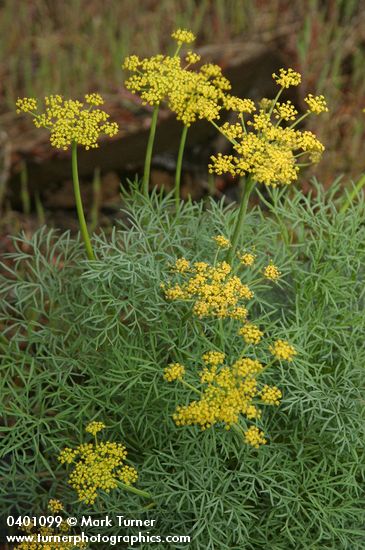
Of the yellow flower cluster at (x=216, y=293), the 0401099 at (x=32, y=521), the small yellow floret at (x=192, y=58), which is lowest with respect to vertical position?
the 0401099 at (x=32, y=521)

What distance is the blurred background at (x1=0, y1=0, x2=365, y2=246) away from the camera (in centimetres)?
544

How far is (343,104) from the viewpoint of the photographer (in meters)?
6.00

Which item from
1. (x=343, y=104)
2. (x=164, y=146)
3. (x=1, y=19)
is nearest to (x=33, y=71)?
(x=1, y=19)

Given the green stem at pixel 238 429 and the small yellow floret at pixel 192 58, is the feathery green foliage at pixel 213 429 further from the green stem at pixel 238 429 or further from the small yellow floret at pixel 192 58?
the small yellow floret at pixel 192 58

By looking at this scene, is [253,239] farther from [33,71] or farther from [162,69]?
[33,71]

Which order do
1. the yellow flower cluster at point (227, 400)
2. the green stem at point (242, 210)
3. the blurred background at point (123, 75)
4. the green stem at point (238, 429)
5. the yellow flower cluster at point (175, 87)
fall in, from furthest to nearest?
the blurred background at point (123, 75)
the yellow flower cluster at point (175, 87)
the green stem at point (242, 210)
the green stem at point (238, 429)
the yellow flower cluster at point (227, 400)

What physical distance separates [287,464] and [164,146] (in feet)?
9.97

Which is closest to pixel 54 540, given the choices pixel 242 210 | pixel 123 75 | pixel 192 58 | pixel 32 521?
pixel 32 521

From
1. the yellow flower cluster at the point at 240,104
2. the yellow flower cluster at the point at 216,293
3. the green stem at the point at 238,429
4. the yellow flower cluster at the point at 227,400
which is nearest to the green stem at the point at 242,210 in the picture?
the yellow flower cluster at the point at 216,293

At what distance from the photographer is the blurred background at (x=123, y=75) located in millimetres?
5441

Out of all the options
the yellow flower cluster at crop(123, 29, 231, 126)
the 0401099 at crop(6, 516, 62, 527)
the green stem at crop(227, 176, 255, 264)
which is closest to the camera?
the green stem at crop(227, 176, 255, 264)

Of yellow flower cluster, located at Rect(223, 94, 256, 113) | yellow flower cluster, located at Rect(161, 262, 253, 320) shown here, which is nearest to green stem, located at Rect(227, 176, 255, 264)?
yellow flower cluster, located at Rect(161, 262, 253, 320)

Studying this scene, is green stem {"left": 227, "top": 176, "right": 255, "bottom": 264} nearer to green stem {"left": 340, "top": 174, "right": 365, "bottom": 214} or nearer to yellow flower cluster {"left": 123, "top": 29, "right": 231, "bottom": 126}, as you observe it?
yellow flower cluster {"left": 123, "top": 29, "right": 231, "bottom": 126}

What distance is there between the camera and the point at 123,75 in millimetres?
6098
